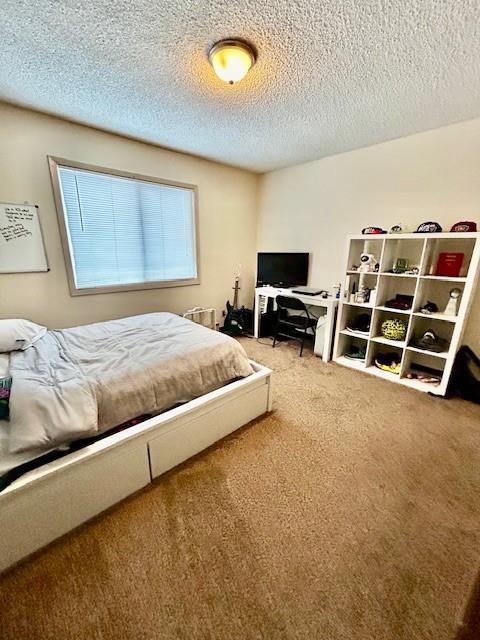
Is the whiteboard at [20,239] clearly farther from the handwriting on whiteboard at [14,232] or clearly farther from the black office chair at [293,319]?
the black office chair at [293,319]

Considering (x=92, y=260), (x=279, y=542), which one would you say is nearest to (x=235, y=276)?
(x=92, y=260)

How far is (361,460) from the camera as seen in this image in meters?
1.63

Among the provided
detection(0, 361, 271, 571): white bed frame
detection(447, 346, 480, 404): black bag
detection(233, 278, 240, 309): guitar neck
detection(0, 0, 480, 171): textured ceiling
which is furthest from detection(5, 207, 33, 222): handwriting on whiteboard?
detection(447, 346, 480, 404): black bag

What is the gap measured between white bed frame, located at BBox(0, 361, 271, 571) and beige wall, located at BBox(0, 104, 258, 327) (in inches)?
76.3

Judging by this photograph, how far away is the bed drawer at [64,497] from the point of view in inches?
40.5

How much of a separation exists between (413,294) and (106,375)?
292cm

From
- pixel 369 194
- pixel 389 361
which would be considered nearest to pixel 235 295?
pixel 369 194

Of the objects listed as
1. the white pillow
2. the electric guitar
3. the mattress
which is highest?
the white pillow

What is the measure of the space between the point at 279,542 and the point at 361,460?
759 mm

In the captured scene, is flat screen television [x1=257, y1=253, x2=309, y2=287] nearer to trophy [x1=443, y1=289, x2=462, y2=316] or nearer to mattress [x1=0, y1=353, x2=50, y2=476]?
trophy [x1=443, y1=289, x2=462, y2=316]

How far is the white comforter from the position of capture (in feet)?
3.58

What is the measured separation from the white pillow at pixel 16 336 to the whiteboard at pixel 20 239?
69 cm

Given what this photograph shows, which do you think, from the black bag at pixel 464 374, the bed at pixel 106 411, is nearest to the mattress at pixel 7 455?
the bed at pixel 106 411

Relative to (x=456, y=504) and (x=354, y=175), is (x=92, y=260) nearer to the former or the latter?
(x=354, y=175)
